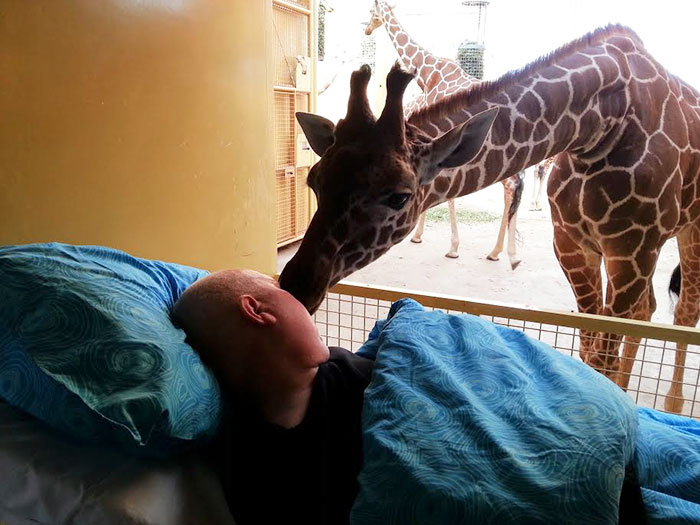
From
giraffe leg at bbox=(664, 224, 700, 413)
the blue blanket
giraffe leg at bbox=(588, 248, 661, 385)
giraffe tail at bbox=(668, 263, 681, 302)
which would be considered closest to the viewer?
the blue blanket

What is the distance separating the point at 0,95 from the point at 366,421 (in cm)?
109

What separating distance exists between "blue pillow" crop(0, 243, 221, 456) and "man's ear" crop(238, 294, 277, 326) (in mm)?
95

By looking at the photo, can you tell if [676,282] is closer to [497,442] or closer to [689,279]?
[689,279]

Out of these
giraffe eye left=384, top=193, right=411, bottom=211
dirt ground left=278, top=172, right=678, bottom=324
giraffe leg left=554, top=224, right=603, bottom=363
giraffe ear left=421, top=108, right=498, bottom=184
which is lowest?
dirt ground left=278, top=172, right=678, bottom=324

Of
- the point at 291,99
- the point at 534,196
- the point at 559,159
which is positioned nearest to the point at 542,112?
the point at 559,159

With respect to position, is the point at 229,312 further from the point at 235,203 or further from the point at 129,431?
the point at 235,203

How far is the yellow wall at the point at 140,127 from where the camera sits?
1.21 m

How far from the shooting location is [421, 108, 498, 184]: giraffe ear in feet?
4.09

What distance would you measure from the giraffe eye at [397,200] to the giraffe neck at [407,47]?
2551 millimetres

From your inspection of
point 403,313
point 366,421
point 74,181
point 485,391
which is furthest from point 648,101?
point 74,181

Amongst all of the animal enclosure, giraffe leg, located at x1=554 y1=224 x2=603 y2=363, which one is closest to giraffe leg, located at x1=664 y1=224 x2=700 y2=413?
giraffe leg, located at x1=554 y1=224 x2=603 y2=363

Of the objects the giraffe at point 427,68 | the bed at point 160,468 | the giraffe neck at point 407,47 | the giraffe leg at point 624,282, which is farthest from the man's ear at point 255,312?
the giraffe neck at point 407,47

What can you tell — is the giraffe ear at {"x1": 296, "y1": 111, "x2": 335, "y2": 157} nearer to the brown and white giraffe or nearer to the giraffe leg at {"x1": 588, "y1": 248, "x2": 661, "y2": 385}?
the brown and white giraffe

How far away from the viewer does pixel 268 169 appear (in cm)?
235
